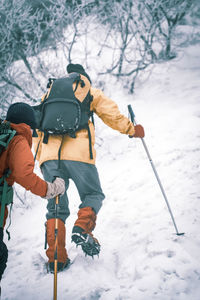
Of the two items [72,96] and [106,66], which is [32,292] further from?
[106,66]

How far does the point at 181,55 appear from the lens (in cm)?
937

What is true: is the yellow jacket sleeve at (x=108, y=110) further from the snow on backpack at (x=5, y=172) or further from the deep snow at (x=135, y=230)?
the deep snow at (x=135, y=230)

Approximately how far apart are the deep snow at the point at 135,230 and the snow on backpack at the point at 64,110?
1.32 metres

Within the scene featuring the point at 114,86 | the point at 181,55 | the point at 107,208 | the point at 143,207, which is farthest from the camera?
the point at 181,55

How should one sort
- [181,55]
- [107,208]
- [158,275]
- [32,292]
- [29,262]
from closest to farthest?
[158,275], [32,292], [29,262], [107,208], [181,55]

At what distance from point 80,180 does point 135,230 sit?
1.14 metres

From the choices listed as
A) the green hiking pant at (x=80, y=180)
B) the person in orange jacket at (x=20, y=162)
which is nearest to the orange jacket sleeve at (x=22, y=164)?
the person in orange jacket at (x=20, y=162)

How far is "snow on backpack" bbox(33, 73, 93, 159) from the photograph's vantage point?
7.96ft

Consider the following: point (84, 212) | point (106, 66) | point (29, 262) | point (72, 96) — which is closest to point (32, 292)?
point (29, 262)

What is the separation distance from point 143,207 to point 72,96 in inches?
83.0

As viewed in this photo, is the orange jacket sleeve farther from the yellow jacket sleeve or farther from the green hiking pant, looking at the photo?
the yellow jacket sleeve

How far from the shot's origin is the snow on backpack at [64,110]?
2.43m

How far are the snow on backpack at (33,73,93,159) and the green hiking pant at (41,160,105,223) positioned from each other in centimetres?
22

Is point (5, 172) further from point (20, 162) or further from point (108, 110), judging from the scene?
point (108, 110)
